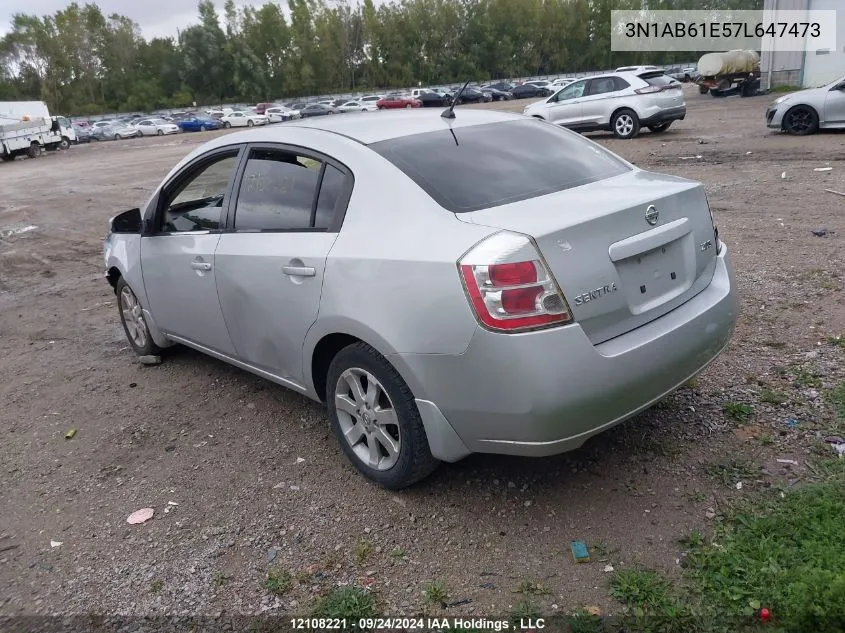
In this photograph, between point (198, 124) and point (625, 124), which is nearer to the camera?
point (625, 124)

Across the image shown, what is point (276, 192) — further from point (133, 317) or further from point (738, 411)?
point (738, 411)

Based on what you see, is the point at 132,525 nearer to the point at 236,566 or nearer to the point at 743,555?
the point at 236,566

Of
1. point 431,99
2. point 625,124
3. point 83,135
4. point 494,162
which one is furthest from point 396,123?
point 83,135

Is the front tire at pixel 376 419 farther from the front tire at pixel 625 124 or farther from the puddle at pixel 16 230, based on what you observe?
the front tire at pixel 625 124

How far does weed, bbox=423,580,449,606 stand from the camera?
276cm

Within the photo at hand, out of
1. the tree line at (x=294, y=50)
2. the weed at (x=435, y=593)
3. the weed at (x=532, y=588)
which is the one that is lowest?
the weed at (x=435, y=593)

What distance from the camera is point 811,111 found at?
572 inches

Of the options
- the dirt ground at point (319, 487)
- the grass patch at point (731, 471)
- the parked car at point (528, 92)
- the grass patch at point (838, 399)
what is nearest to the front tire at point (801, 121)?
the dirt ground at point (319, 487)

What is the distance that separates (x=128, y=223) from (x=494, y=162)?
119 inches

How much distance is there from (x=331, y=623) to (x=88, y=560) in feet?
4.25

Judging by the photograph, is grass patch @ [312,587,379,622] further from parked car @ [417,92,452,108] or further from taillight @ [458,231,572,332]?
parked car @ [417,92,452,108]

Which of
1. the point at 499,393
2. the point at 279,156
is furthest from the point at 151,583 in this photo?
the point at 279,156

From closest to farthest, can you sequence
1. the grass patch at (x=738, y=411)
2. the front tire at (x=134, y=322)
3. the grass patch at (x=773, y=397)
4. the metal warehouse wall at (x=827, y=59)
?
the grass patch at (x=738, y=411), the grass patch at (x=773, y=397), the front tire at (x=134, y=322), the metal warehouse wall at (x=827, y=59)

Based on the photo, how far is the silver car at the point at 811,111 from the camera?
562 inches
